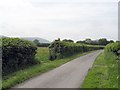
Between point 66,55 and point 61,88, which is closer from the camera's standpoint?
point 61,88

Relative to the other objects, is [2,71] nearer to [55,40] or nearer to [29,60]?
[29,60]

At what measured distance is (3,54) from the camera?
735 inches

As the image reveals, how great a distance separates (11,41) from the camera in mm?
21078

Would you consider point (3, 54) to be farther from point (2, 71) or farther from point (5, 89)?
point (5, 89)

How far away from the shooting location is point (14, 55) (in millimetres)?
20547

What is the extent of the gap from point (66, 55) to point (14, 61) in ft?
64.9

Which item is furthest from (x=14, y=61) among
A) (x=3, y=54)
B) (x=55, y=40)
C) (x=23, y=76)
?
(x=55, y=40)

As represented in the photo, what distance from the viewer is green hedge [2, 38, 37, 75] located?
62.3ft

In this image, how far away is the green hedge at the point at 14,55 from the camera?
62.3 ft

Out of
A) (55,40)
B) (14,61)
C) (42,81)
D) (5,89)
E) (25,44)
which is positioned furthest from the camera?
(55,40)

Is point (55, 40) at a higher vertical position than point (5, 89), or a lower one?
higher

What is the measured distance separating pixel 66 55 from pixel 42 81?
23636 millimetres

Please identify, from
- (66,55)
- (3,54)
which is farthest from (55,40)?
(3,54)

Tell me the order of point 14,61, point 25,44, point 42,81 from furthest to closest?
point 25,44, point 14,61, point 42,81
